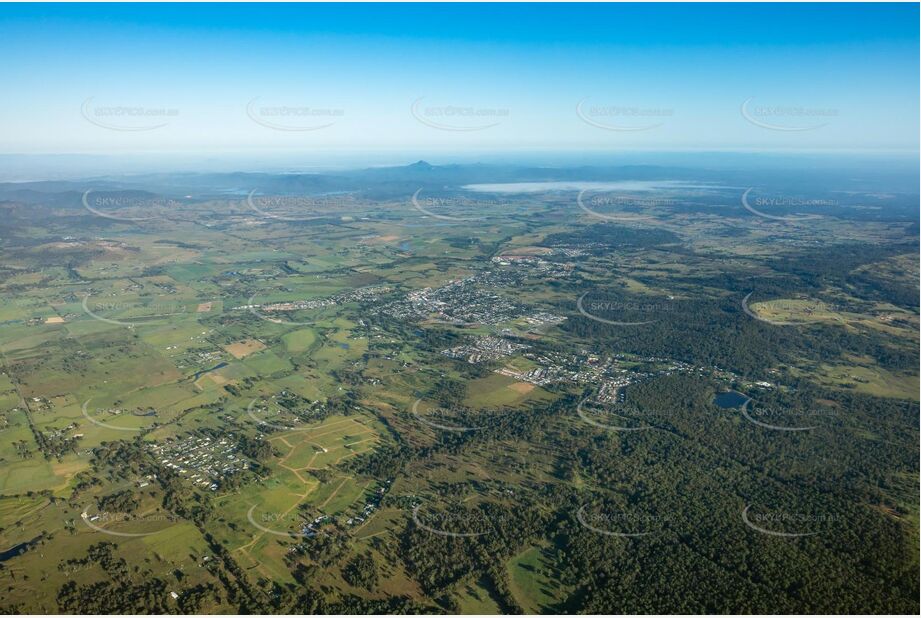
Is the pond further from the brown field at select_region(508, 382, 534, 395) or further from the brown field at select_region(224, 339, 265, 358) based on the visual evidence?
the brown field at select_region(224, 339, 265, 358)

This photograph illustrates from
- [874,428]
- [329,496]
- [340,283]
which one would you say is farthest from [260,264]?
[874,428]

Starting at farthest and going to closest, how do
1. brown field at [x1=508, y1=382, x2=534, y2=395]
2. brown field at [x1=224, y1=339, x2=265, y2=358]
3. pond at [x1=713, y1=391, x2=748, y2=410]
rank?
brown field at [x1=224, y1=339, x2=265, y2=358]
brown field at [x1=508, y1=382, x2=534, y2=395]
pond at [x1=713, y1=391, x2=748, y2=410]

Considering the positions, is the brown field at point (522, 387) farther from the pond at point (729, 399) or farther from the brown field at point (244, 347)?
the brown field at point (244, 347)

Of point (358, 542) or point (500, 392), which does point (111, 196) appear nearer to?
point (500, 392)

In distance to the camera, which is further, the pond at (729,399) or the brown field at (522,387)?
the brown field at (522,387)

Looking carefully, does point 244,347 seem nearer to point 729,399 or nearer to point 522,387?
point 522,387

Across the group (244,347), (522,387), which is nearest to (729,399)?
(522,387)

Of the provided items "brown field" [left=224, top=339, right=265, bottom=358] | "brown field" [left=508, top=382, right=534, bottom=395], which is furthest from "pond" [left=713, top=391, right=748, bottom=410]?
"brown field" [left=224, top=339, right=265, bottom=358]

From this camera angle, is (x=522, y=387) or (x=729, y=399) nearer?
(x=729, y=399)

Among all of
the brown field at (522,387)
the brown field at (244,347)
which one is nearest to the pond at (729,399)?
the brown field at (522,387)

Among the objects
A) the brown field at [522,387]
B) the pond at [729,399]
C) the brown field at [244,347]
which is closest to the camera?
the pond at [729,399]

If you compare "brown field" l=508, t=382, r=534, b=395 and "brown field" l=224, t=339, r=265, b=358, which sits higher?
"brown field" l=508, t=382, r=534, b=395

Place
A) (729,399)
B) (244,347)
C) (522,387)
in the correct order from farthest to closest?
(244,347) → (522,387) → (729,399)
